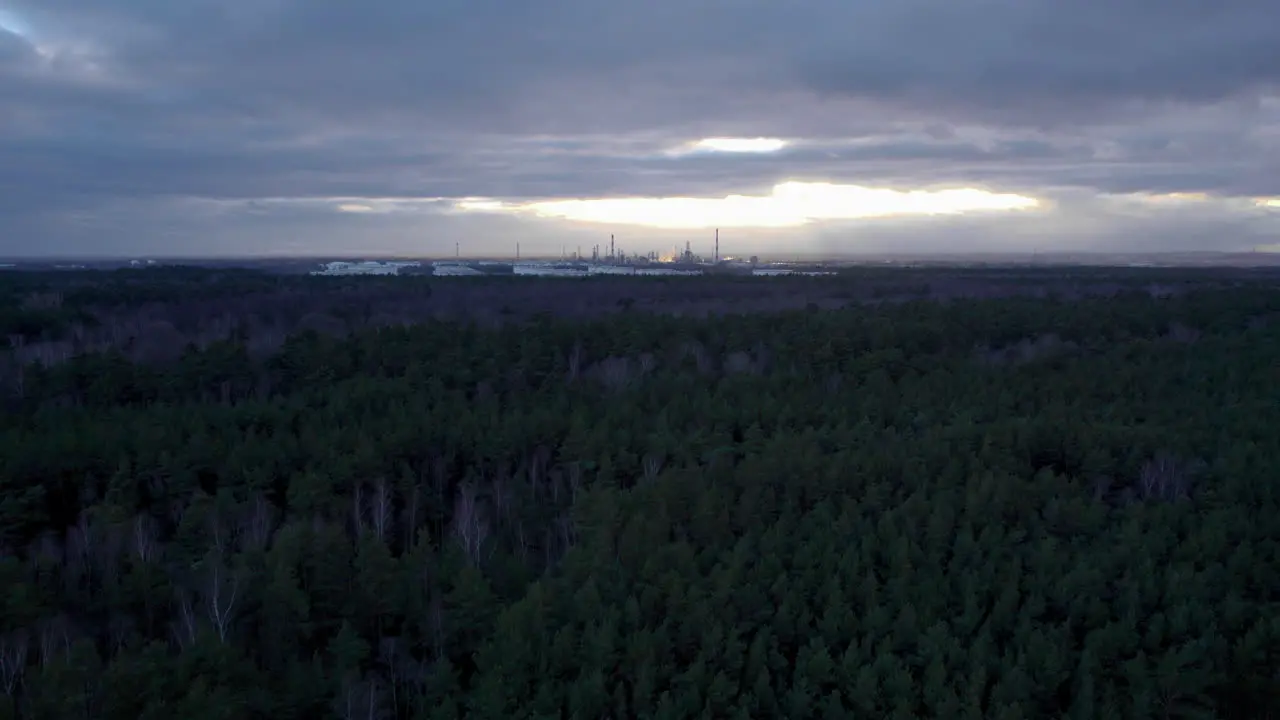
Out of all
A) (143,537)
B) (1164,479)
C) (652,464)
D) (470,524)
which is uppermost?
(1164,479)

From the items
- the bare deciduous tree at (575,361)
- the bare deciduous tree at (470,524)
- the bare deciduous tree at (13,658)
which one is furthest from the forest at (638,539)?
the bare deciduous tree at (575,361)

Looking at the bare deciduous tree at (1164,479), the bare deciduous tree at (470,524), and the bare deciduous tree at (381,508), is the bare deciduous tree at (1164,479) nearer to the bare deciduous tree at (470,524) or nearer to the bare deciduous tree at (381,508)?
the bare deciduous tree at (470,524)

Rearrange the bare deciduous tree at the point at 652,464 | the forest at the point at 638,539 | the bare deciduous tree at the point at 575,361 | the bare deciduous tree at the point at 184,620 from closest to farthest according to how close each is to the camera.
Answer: the forest at the point at 638,539
the bare deciduous tree at the point at 184,620
the bare deciduous tree at the point at 652,464
the bare deciduous tree at the point at 575,361

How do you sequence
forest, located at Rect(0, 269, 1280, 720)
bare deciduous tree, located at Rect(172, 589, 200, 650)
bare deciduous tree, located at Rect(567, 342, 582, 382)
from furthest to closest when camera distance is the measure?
bare deciduous tree, located at Rect(567, 342, 582, 382)
bare deciduous tree, located at Rect(172, 589, 200, 650)
forest, located at Rect(0, 269, 1280, 720)

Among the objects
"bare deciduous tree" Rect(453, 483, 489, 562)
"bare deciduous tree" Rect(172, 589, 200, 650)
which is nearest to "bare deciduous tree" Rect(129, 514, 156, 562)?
"bare deciduous tree" Rect(172, 589, 200, 650)

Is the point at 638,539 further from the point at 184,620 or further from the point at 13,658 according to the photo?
the point at 13,658

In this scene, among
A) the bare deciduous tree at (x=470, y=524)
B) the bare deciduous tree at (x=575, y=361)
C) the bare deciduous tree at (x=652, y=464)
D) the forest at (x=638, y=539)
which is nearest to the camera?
the forest at (x=638, y=539)

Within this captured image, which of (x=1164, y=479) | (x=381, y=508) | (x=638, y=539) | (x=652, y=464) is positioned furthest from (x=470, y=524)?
(x=1164, y=479)

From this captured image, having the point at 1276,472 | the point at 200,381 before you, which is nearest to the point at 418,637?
the point at 1276,472

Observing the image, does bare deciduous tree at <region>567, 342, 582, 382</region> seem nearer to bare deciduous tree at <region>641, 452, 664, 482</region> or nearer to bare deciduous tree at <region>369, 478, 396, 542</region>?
bare deciduous tree at <region>641, 452, 664, 482</region>
